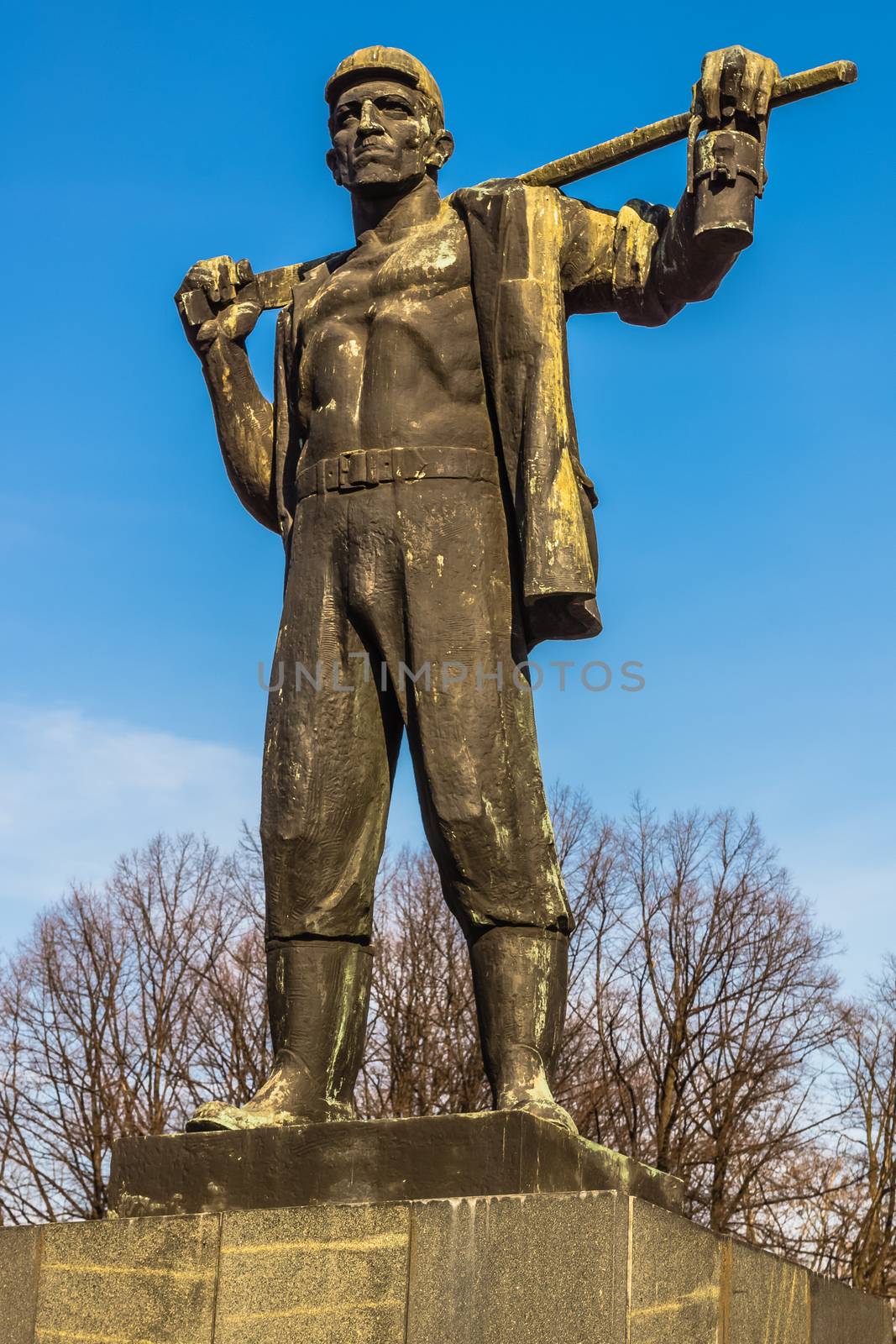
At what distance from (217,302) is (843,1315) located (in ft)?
15.7

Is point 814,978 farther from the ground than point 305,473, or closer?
farther from the ground

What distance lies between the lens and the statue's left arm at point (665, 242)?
636cm

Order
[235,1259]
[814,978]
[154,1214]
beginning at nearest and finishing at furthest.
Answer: [235,1259], [154,1214], [814,978]

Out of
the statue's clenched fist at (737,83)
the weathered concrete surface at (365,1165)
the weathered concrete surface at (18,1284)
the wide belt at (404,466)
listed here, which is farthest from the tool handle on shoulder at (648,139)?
the weathered concrete surface at (18,1284)

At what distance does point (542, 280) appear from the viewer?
6.75 m

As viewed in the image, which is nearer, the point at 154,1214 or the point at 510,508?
the point at 154,1214

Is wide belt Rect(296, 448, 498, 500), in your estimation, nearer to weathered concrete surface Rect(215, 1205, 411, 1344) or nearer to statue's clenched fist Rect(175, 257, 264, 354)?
statue's clenched fist Rect(175, 257, 264, 354)

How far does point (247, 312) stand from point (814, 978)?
26555 millimetres

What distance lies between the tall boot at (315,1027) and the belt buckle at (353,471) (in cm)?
165

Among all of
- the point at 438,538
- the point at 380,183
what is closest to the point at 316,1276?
the point at 438,538

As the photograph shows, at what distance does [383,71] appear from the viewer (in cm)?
702

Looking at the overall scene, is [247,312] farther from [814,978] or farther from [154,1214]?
[814,978]

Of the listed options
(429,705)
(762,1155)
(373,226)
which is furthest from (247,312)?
(762,1155)

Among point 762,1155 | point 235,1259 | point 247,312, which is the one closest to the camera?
point 235,1259
